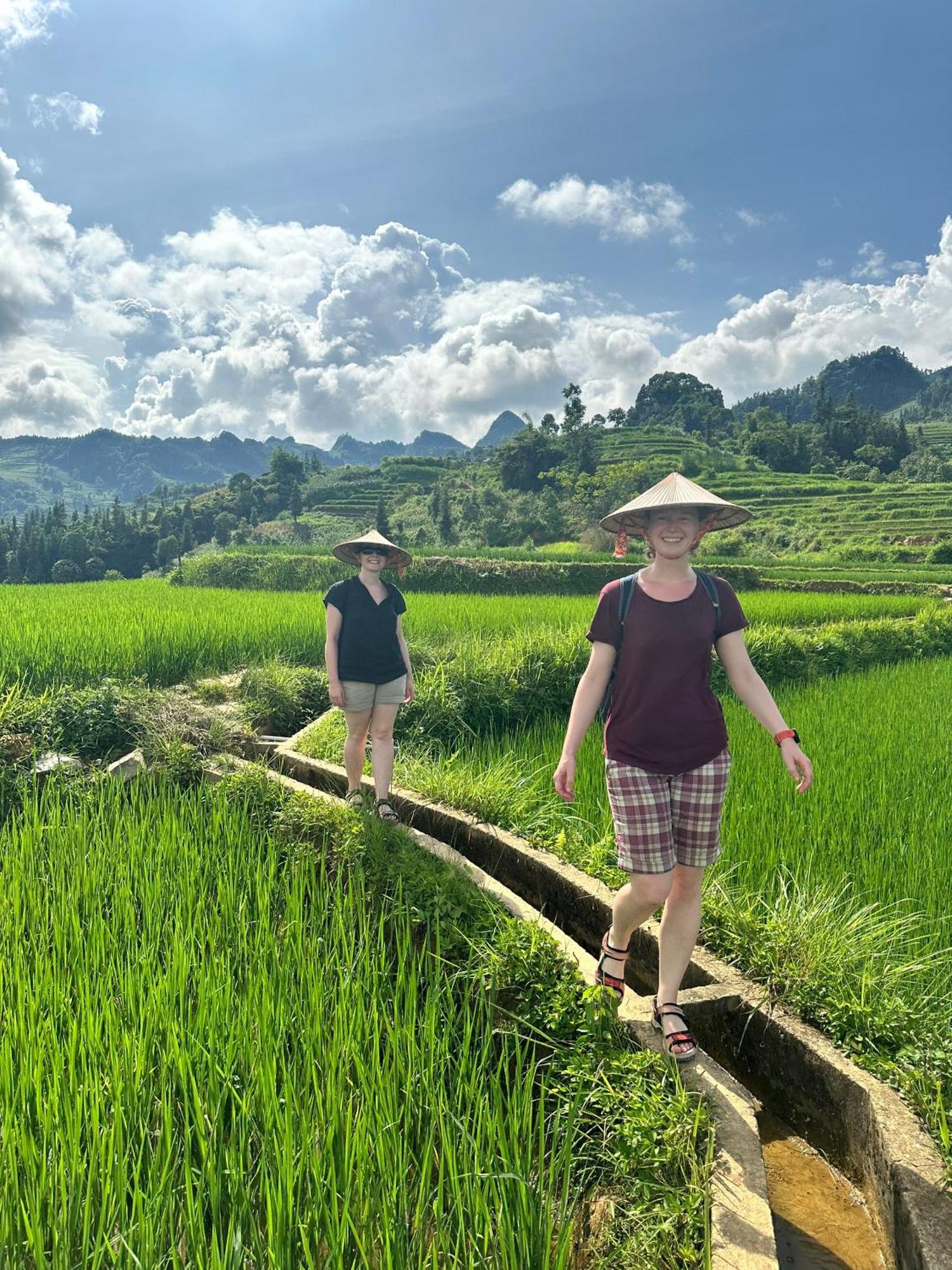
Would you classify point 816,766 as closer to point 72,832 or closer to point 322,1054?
point 322,1054

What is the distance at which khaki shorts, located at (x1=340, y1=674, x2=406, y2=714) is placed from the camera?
4.22 m

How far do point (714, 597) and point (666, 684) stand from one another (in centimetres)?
33

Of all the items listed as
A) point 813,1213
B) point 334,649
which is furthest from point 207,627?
point 813,1213

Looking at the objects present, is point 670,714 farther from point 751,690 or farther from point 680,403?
point 680,403

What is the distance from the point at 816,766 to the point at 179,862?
3927mm

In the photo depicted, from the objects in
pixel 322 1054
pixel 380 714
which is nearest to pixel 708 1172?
pixel 322 1054

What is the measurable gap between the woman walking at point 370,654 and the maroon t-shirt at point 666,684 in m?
2.00

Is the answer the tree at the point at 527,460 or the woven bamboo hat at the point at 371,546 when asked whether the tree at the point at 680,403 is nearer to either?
the tree at the point at 527,460

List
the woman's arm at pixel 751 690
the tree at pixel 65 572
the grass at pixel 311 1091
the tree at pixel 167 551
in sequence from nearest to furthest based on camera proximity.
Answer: the grass at pixel 311 1091, the woman's arm at pixel 751 690, the tree at pixel 65 572, the tree at pixel 167 551

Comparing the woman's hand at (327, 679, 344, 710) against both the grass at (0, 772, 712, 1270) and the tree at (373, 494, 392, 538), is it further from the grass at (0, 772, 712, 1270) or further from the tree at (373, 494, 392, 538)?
the tree at (373, 494, 392, 538)

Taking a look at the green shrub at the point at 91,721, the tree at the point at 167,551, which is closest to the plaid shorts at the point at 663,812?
the green shrub at the point at 91,721

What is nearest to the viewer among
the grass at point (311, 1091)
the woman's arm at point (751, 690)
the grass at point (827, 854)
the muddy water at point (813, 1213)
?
the grass at point (311, 1091)

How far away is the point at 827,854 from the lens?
362 cm

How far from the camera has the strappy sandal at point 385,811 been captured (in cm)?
404
